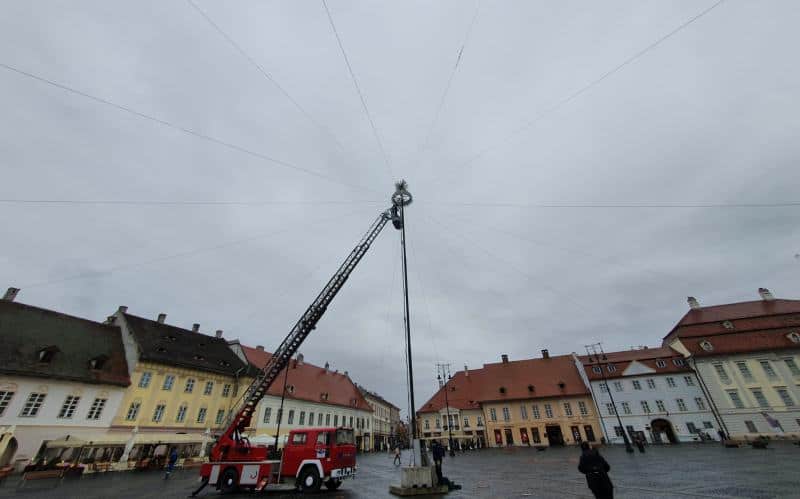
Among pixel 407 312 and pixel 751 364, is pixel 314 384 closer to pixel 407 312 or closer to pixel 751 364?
pixel 407 312

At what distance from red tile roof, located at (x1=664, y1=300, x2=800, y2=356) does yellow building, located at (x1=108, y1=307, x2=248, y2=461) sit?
197 feet

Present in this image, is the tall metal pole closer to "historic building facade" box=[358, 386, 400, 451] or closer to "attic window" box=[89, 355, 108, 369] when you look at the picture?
"attic window" box=[89, 355, 108, 369]

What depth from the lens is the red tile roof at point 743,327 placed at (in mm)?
39156

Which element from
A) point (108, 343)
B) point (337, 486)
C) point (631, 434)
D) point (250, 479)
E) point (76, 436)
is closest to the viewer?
point (250, 479)

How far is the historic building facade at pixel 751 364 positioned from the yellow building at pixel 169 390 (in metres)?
58.7

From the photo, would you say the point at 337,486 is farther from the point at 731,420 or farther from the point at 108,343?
the point at 731,420

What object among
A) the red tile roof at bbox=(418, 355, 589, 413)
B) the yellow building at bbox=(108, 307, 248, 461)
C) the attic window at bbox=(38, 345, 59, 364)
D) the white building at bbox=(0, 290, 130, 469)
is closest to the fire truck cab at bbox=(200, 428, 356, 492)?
the white building at bbox=(0, 290, 130, 469)

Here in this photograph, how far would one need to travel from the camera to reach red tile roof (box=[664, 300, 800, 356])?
128 feet

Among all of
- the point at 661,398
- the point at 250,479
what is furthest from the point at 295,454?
the point at 661,398

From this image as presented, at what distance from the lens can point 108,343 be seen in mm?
32844

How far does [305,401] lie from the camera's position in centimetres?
4681

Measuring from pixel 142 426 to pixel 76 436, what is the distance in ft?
17.4

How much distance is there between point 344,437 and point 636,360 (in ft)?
158

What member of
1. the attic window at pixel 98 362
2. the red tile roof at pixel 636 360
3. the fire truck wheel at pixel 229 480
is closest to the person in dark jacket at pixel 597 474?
the fire truck wheel at pixel 229 480
